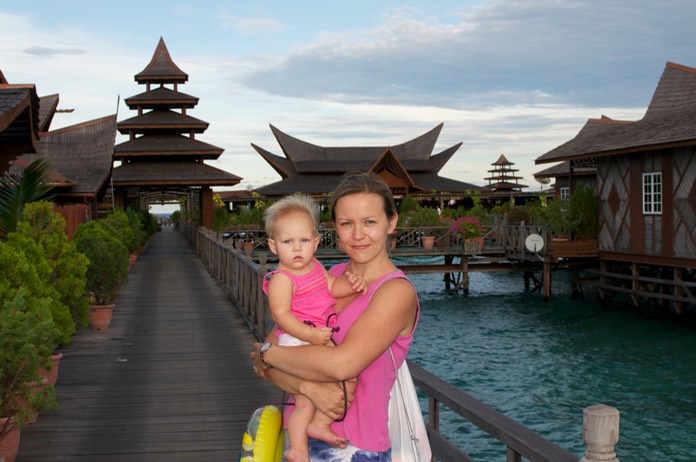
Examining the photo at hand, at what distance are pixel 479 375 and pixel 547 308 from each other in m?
12.3

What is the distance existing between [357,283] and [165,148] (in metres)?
37.1

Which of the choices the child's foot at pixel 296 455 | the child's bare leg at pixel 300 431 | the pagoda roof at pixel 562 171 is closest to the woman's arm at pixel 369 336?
the child's bare leg at pixel 300 431

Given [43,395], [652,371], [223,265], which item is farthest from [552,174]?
[43,395]

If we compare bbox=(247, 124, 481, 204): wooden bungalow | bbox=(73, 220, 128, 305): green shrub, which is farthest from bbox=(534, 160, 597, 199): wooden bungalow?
bbox=(73, 220, 128, 305): green shrub

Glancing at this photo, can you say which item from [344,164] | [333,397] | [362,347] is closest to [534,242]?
[333,397]

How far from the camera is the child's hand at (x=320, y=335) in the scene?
10.8 ft

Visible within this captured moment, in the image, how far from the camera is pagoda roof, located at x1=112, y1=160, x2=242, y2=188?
37500 millimetres

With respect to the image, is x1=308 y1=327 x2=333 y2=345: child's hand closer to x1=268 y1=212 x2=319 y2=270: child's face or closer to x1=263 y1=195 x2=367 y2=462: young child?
x1=263 y1=195 x2=367 y2=462: young child

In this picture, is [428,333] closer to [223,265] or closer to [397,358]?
[223,265]

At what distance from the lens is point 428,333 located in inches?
1073

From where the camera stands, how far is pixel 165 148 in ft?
128

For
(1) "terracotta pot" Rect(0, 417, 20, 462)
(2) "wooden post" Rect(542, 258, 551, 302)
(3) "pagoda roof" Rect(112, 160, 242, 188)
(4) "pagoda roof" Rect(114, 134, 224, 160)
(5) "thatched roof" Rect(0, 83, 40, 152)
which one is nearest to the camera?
(1) "terracotta pot" Rect(0, 417, 20, 462)

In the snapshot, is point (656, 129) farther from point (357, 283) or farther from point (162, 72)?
point (162, 72)

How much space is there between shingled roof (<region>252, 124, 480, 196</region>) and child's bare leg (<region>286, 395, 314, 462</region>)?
51192 millimetres
